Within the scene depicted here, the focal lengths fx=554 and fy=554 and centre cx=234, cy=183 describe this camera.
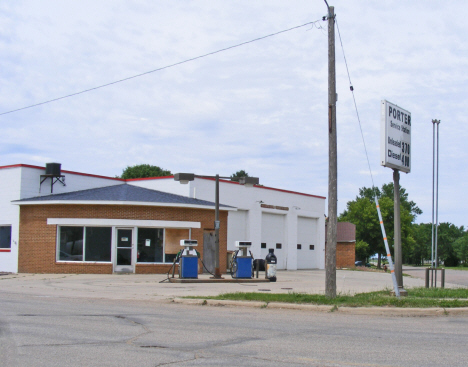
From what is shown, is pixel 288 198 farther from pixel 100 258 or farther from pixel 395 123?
pixel 395 123

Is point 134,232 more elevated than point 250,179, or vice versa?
point 250,179

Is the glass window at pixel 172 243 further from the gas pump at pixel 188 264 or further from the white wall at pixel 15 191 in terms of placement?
the white wall at pixel 15 191

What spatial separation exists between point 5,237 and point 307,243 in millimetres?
22136

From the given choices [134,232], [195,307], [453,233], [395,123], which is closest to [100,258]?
[134,232]

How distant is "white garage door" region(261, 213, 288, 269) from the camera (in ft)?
126

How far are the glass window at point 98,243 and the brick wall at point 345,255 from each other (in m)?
25.5

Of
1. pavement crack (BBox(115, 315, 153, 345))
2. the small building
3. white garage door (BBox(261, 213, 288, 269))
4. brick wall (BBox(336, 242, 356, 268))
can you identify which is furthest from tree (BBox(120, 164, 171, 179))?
pavement crack (BBox(115, 315, 153, 345))

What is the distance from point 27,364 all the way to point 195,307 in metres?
7.37

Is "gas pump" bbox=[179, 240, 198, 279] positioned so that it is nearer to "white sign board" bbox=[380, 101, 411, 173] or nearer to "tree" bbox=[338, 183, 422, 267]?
"white sign board" bbox=[380, 101, 411, 173]

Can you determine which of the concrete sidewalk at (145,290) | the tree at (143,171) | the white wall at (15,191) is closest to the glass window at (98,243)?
the concrete sidewalk at (145,290)

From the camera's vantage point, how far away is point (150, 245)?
2803cm

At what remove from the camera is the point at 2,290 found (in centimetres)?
1825

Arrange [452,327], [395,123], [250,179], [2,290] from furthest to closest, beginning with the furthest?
[250,179] → [2,290] → [395,123] → [452,327]

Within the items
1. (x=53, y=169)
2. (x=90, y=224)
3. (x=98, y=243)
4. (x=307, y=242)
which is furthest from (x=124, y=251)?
(x=307, y=242)
